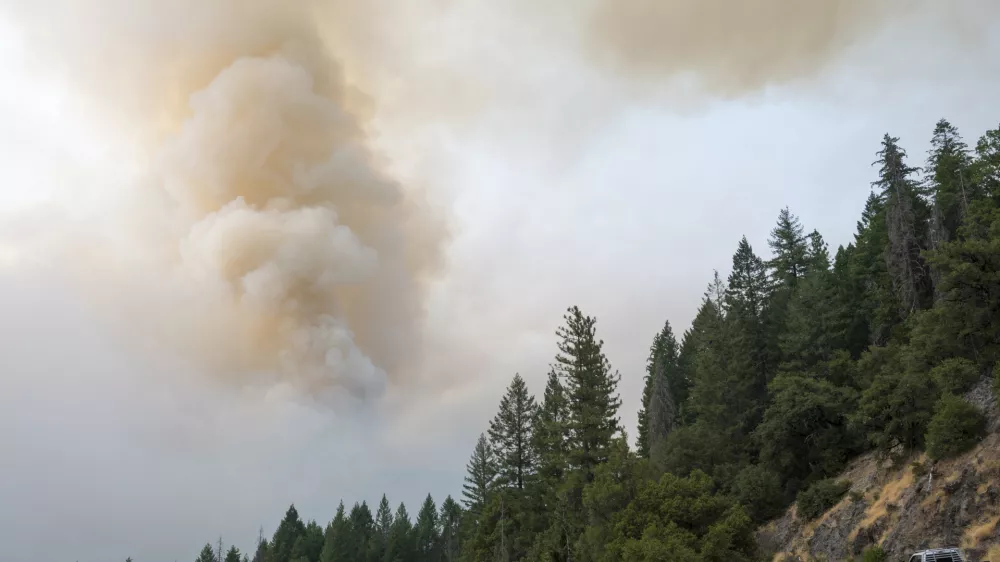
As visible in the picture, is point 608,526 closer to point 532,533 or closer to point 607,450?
point 607,450

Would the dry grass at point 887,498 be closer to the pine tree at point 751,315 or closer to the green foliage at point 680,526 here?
the green foliage at point 680,526

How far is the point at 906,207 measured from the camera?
154 ft

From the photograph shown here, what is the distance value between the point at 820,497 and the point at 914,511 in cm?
854

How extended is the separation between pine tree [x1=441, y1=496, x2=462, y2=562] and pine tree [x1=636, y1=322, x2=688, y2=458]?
201ft

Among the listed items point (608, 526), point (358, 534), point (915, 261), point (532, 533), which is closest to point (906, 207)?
point (915, 261)

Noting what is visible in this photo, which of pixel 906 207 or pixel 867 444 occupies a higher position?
pixel 906 207

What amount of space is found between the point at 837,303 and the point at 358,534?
9396 centimetres

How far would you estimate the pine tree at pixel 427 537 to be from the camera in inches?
4924

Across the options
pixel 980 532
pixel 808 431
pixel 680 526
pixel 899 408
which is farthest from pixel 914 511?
pixel 808 431

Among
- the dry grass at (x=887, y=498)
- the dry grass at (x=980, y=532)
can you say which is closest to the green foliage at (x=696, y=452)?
the dry grass at (x=887, y=498)

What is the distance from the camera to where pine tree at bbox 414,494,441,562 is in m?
125

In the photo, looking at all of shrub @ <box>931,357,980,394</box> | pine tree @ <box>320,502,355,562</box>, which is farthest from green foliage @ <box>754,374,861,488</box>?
pine tree @ <box>320,502,355,562</box>

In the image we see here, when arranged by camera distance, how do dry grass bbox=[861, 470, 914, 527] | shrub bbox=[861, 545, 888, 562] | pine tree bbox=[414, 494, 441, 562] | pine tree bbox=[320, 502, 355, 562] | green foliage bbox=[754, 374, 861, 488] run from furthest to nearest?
pine tree bbox=[414, 494, 441, 562] < pine tree bbox=[320, 502, 355, 562] < green foliage bbox=[754, 374, 861, 488] < dry grass bbox=[861, 470, 914, 527] < shrub bbox=[861, 545, 888, 562]

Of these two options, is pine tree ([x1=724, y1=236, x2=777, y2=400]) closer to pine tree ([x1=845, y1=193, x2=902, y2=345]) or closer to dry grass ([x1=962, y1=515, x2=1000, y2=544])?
pine tree ([x1=845, y1=193, x2=902, y2=345])
